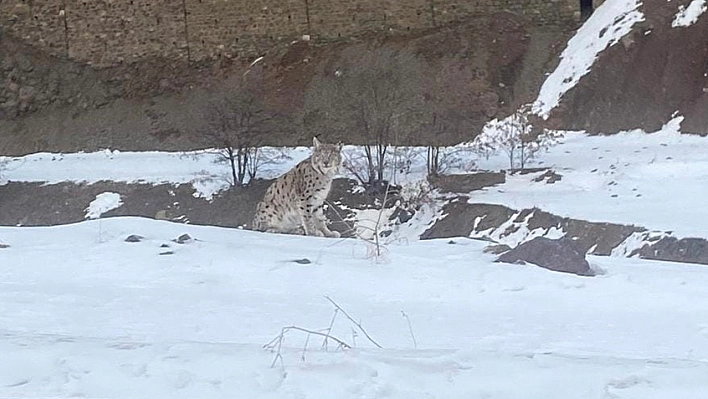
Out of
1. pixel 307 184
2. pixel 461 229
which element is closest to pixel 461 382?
pixel 307 184

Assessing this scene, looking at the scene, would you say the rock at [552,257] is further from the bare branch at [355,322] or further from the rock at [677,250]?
the rock at [677,250]

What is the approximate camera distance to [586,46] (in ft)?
87.7

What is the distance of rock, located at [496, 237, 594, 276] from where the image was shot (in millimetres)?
7188

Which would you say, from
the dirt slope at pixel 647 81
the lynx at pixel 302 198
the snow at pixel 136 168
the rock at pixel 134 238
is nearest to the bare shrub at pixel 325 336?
the rock at pixel 134 238

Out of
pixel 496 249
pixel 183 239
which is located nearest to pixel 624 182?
pixel 496 249

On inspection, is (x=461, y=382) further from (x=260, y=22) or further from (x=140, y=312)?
(x=260, y=22)

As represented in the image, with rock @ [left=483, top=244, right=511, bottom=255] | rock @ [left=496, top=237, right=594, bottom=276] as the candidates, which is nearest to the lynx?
rock @ [left=483, top=244, right=511, bottom=255]

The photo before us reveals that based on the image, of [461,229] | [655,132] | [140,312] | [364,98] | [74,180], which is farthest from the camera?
[364,98]

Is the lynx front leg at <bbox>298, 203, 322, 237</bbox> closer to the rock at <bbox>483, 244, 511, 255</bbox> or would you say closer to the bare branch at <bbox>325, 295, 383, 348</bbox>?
the rock at <bbox>483, 244, 511, 255</bbox>

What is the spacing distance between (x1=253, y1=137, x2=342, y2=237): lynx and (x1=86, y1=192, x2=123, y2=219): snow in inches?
348

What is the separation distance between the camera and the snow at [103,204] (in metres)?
22.6

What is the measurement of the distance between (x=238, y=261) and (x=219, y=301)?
3.37ft

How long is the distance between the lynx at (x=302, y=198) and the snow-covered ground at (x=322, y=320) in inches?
176

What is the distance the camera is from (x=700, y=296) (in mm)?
6434
